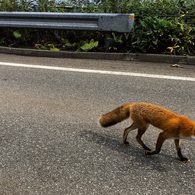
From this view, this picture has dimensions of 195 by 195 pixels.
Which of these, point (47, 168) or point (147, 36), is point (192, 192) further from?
point (147, 36)

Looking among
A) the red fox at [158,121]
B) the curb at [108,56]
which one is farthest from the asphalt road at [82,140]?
the curb at [108,56]

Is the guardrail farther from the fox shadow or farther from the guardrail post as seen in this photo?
the fox shadow

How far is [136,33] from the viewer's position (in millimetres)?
6332

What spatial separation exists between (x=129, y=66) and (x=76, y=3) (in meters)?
3.61

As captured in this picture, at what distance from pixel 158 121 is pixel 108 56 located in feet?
14.0

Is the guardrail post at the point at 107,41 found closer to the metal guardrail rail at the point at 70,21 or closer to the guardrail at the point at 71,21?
the guardrail at the point at 71,21

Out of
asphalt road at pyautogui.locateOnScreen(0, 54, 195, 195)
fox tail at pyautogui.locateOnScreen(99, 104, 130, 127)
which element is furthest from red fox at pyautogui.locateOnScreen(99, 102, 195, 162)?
asphalt road at pyautogui.locateOnScreen(0, 54, 195, 195)

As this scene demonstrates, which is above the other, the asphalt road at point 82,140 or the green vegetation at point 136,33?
the green vegetation at point 136,33

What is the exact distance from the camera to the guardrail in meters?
6.08

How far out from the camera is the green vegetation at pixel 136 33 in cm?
601

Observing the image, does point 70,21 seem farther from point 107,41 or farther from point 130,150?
point 130,150

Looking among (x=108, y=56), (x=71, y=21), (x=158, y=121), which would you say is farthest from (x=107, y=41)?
(x=158, y=121)

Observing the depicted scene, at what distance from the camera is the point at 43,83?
4.62 metres

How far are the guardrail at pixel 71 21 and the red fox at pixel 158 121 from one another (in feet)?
13.7
